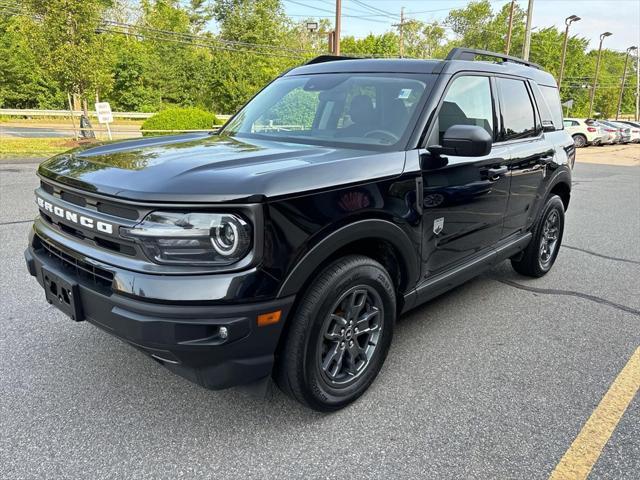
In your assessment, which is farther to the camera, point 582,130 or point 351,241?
point 582,130

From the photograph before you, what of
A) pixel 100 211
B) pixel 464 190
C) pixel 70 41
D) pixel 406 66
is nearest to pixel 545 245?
pixel 464 190

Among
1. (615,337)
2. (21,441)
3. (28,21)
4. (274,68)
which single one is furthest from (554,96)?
(274,68)

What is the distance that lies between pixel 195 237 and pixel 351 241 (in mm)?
763

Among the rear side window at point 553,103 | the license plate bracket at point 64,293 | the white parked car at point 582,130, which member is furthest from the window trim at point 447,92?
the white parked car at point 582,130

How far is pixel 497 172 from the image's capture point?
3410 millimetres

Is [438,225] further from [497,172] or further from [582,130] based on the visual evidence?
[582,130]

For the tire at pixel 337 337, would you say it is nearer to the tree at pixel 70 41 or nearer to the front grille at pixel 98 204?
the front grille at pixel 98 204

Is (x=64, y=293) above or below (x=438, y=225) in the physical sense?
below

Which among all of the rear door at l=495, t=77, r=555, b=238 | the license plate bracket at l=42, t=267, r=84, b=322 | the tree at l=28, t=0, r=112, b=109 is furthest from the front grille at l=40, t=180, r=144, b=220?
the tree at l=28, t=0, r=112, b=109

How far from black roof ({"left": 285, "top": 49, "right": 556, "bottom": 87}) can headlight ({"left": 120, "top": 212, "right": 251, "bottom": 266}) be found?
1.84 meters

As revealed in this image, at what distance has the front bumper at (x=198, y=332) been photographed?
196 centimetres

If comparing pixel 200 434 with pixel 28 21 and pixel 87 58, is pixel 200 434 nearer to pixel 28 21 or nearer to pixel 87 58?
pixel 87 58

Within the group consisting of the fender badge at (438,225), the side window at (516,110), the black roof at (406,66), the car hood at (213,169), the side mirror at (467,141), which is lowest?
the fender badge at (438,225)

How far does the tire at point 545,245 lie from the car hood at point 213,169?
7.94ft
